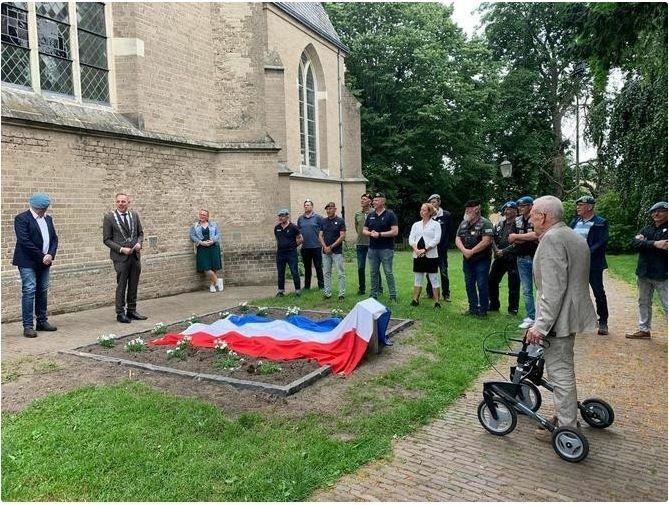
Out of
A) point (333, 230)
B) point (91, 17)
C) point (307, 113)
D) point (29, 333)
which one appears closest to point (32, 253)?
point (29, 333)

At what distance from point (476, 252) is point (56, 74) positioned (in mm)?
9215

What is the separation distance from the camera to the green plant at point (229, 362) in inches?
238

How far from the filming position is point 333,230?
10633 mm

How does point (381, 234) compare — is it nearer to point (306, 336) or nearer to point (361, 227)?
point (361, 227)

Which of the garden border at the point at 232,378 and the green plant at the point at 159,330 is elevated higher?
the green plant at the point at 159,330

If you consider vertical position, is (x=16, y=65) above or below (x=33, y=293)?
above

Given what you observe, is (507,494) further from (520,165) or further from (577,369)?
(520,165)

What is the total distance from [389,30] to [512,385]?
3103cm

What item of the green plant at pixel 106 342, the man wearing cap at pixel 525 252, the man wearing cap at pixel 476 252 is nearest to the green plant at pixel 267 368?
the green plant at pixel 106 342

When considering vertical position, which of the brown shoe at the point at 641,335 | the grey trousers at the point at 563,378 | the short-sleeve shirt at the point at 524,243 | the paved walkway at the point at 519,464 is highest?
the short-sleeve shirt at the point at 524,243

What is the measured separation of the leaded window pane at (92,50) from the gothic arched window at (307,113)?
1109 centimetres

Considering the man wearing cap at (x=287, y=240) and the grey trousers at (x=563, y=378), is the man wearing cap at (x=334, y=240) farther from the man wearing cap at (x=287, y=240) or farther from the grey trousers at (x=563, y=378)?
the grey trousers at (x=563, y=378)

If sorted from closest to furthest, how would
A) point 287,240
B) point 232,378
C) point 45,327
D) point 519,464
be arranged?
point 519,464 → point 232,378 → point 45,327 → point 287,240

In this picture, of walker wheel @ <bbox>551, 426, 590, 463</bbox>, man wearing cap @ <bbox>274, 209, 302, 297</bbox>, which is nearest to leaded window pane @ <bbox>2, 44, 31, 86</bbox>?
man wearing cap @ <bbox>274, 209, 302, 297</bbox>
